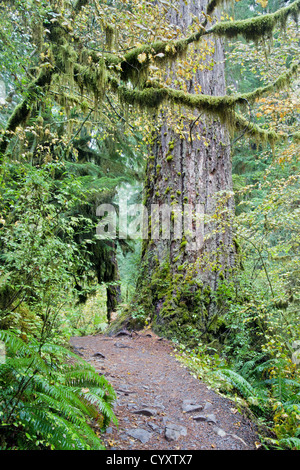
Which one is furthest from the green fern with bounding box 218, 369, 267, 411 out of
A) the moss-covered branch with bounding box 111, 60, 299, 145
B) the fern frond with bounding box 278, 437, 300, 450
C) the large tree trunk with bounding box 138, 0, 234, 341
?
the moss-covered branch with bounding box 111, 60, 299, 145

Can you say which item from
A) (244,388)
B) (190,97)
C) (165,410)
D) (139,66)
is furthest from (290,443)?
(139,66)

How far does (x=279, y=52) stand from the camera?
8180 millimetres

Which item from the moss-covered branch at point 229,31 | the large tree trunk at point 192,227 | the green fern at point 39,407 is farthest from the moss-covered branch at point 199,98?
the green fern at point 39,407

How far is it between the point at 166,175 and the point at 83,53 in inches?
Result: 117

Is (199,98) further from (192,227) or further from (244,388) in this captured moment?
(244,388)

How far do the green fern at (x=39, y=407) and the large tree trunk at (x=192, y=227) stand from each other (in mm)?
3175

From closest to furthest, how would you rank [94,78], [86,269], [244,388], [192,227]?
[244,388]
[94,78]
[86,269]
[192,227]

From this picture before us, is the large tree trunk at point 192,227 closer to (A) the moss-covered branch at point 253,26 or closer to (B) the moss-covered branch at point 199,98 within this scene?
(B) the moss-covered branch at point 199,98

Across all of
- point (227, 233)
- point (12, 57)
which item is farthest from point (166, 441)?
point (12, 57)

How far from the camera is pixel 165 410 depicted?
3094mm

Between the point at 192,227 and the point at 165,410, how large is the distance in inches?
147

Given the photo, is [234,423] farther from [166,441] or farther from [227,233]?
[227,233]

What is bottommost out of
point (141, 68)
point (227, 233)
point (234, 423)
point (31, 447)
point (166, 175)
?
point (234, 423)

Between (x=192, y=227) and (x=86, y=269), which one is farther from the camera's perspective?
(x=192, y=227)
